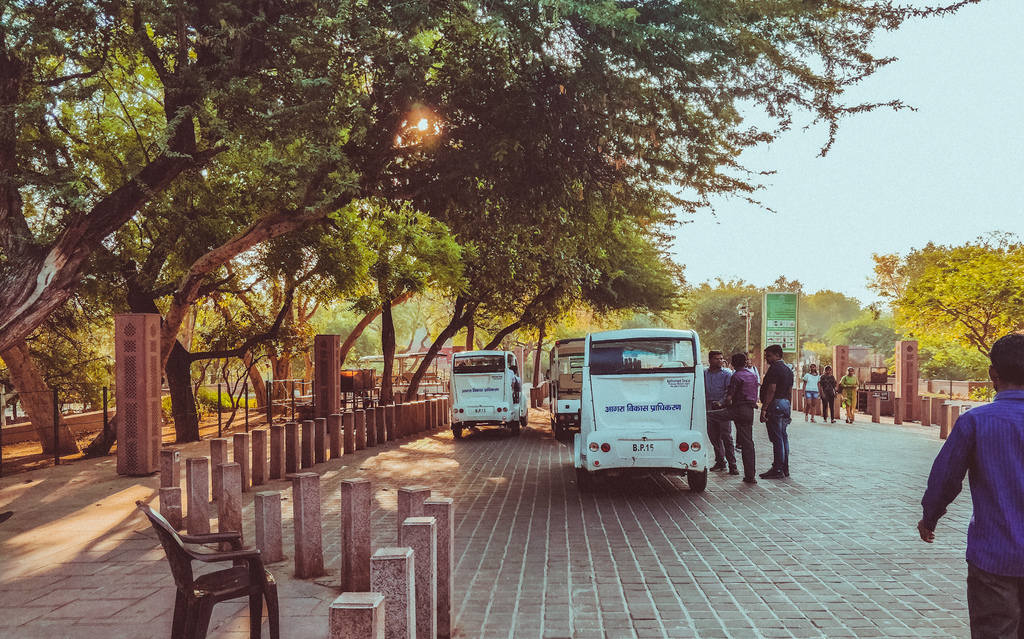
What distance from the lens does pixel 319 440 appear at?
14.0 metres

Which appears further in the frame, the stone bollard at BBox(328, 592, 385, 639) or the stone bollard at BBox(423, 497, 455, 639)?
the stone bollard at BBox(423, 497, 455, 639)

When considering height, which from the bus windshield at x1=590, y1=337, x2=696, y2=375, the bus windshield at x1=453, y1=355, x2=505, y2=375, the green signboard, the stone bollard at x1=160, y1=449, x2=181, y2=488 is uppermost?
the green signboard

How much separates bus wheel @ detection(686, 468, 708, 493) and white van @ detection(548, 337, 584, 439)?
8.37 metres

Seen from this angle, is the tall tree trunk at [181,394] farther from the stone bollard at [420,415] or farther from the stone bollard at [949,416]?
the stone bollard at [949,416]

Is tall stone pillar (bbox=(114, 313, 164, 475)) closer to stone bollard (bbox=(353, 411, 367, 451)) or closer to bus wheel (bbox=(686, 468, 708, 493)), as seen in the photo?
stone bollard (bbox=(353, 411, 367, 451))

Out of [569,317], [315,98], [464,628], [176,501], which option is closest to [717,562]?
[464,628]

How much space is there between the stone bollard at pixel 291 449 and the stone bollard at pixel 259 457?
3.44 feet

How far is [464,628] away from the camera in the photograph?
5137 millimetres

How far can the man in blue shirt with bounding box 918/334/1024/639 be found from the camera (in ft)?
11.0

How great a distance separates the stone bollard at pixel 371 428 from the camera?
689 inches

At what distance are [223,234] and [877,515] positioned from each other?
1255 centimetres

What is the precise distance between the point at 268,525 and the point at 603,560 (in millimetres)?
2841

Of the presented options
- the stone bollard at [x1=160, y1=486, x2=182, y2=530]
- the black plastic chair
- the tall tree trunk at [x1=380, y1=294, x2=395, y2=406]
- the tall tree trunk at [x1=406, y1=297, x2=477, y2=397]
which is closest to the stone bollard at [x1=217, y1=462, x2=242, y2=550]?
the stone bollard at [x1=160, y1=486, x2=182, y2=530]

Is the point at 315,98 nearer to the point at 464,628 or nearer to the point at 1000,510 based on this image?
the point at 464,628
